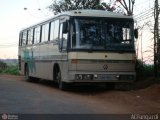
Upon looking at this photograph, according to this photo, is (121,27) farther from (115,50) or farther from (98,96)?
(98,96)

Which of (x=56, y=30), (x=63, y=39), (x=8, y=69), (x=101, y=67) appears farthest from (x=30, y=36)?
(x=8, y=69)

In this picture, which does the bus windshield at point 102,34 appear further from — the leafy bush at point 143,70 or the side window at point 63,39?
the leafy bush at point 143,70

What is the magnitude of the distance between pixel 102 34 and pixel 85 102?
13.2ft

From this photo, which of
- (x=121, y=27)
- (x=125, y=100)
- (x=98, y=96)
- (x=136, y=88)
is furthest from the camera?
(x=136, y=88)

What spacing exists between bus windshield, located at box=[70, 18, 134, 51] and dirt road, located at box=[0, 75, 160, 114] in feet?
5.83

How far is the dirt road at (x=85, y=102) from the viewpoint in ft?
47.6

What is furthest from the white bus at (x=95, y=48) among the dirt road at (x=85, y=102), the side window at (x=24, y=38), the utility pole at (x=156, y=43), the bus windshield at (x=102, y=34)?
the side window at (x=24, y=38)

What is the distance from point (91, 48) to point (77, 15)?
4.61ft

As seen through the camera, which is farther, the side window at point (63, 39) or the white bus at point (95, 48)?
the side window at point (63, 39)

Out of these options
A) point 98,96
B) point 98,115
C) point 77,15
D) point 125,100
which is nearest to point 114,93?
point 98,96

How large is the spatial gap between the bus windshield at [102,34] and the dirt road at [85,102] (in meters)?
1.78

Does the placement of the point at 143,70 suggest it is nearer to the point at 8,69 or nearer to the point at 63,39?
the point at 63,39

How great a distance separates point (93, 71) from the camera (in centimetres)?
1969

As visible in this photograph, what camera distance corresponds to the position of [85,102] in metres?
16.9
